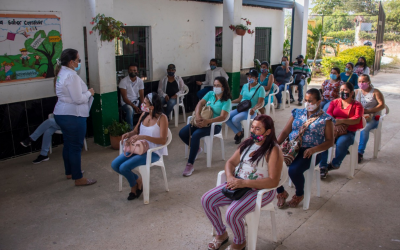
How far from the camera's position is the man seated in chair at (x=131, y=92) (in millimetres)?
6715

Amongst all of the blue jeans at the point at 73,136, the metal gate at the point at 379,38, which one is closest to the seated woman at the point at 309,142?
the blue jeans at the point at 73,136

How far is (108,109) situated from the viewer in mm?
6215

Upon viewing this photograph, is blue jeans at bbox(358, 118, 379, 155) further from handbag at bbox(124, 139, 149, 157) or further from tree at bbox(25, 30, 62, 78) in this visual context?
tree at bbox(25, 30, 62, 78)

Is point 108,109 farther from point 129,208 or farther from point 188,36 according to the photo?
point 188,36

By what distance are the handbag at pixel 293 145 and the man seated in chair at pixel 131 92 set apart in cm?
336

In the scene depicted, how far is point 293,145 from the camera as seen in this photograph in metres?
4.11

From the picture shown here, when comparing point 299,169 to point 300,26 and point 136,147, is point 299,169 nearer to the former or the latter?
point 136,147

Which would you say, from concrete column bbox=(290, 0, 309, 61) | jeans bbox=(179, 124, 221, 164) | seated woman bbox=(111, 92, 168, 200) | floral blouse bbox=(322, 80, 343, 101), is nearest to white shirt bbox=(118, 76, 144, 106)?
jeans bbox=(179, 124, 221, 164)

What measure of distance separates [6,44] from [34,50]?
16.6 inches

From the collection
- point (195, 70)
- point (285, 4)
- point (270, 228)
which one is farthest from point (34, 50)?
point (285, 4)

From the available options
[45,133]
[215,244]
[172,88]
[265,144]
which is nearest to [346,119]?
[265,144]

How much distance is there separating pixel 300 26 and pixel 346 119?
774cm

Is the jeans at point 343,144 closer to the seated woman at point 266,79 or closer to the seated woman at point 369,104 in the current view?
the seated woman at point 369,104

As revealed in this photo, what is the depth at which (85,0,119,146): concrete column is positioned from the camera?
19.0ft
